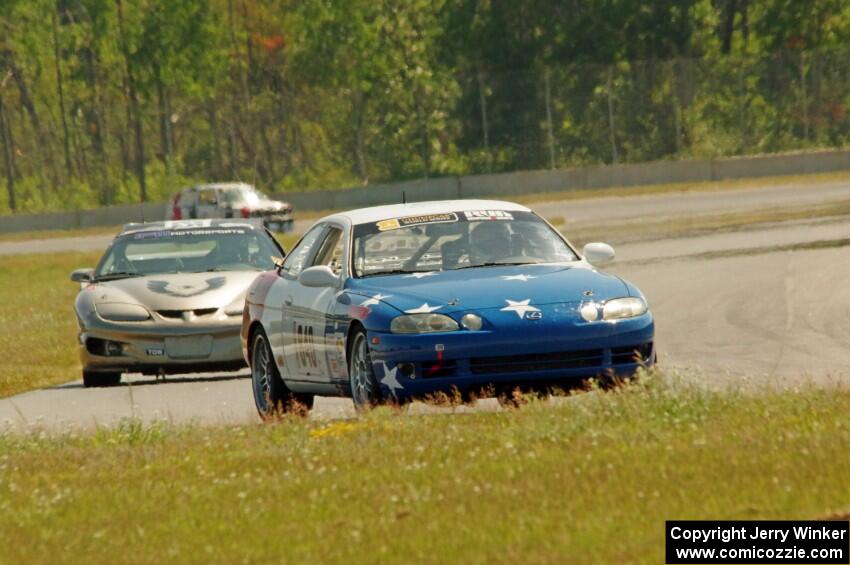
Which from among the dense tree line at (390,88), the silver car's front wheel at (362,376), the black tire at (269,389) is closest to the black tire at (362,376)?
the silver car's front wheel at (362,376)

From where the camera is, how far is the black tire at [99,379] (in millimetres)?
17406

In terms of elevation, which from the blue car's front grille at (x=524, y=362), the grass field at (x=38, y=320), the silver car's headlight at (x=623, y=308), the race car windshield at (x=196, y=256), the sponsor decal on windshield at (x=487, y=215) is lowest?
the grass field at (x=38, y=320)

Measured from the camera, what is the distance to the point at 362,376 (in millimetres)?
12047

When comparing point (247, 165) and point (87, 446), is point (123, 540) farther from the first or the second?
point (247, 165)

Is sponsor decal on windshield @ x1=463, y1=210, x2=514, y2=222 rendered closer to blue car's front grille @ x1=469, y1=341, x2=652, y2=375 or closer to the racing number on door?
the racing number on door

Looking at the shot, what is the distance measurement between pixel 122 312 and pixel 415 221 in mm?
4975

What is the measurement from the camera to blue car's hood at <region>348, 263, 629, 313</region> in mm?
11703

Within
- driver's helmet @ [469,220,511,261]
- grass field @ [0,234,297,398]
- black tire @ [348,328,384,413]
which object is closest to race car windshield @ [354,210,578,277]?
driver's helmet @ [469,220,511,261]

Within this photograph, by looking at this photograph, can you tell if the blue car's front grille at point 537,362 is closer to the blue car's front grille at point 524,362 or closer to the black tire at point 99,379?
the blue car's front grille at point 524,362

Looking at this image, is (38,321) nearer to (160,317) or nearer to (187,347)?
(160,317)

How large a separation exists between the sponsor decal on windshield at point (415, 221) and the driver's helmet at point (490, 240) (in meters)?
0.21

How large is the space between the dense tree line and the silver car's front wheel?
47300mm

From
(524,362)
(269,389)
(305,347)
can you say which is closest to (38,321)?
(269,389)

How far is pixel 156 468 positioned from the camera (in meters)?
9.92
